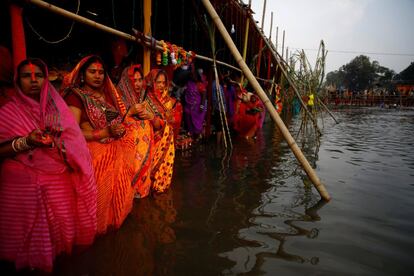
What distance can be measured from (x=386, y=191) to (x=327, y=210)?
4.06 ft

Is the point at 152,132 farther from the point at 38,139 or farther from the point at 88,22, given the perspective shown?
the point at 38,139

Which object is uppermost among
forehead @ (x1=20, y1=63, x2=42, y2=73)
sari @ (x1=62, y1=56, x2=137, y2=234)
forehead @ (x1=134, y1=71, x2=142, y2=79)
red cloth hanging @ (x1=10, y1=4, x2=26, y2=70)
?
red cloth hanging @ (x1=10, y1=4, x2=26, y2=70)

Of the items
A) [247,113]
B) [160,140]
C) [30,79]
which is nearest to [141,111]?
[160,140]

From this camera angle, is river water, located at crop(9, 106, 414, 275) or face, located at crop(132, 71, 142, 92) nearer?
river water, located at crop(9, 106, 414, 275)

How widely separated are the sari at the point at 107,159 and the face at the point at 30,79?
0.47m

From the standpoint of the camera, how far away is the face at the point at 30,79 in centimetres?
190

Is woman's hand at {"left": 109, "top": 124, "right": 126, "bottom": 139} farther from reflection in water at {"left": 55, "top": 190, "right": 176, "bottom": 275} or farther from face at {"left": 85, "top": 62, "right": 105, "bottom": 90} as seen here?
reflection in water at {"left": 55, "top": 190, "right": 176, "bottom": 275}

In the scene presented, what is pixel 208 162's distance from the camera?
17.4 feet

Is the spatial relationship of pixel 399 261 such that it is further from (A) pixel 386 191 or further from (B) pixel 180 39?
(B) pixel 180 39

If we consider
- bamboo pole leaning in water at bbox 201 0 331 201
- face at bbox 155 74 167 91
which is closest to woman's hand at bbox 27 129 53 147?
face at bbox 155 74 167 91

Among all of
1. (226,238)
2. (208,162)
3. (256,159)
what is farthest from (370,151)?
(226,238)

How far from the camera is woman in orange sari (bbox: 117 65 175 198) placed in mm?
3229

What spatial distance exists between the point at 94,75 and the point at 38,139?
953 mm

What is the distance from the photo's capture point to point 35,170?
190 centimetres
